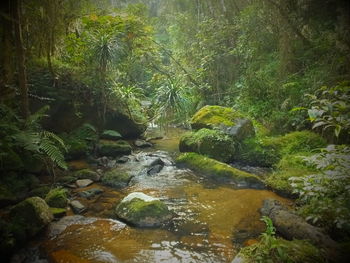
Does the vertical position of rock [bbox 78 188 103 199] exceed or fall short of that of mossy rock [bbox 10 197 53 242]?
it falls short

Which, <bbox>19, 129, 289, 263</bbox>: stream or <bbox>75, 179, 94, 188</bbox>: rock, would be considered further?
<bbox>75, 179, 94, 188</bbox>: rock

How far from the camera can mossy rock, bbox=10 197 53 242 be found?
3.97 meters

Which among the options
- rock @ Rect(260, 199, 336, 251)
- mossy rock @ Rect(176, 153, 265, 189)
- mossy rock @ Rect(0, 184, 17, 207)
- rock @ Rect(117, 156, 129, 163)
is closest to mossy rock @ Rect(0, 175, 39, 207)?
mossy rock @ Rect(0, 184, 17, 207)

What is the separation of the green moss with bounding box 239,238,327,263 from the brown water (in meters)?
0.68

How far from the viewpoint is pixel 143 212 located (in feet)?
15.5

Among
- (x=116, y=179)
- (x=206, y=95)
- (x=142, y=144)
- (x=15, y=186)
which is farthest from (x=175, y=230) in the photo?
(x=206, y=95)

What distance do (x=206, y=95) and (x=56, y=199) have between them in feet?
33.3

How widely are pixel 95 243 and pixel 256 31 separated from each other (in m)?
10.5

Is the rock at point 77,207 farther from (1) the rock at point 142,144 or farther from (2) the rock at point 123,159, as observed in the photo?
(1) the rock at point 142,144

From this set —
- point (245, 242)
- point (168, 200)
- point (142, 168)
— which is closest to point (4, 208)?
point (168, 200)

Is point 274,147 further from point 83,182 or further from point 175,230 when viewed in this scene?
point 83,182

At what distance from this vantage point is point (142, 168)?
7777mm

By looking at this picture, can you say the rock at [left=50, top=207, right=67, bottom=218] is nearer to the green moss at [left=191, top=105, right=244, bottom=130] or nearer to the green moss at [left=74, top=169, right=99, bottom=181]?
the green moss at [left=74, top=169, right=99, bottom=181]

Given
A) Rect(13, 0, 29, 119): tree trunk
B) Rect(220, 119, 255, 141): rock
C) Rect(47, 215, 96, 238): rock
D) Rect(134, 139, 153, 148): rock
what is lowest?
Rect(47, 215, 96, 238): rock
